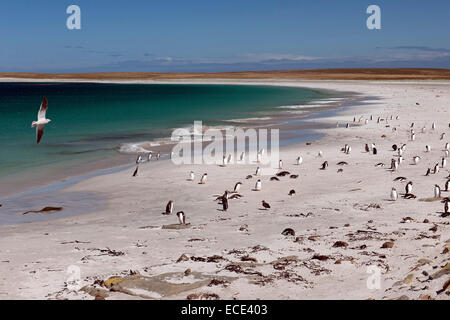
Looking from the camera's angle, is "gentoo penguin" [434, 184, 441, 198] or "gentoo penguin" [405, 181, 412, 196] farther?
"gentoo penguin" [405, 181, 412, 196]

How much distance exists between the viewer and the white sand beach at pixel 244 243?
7.99 m

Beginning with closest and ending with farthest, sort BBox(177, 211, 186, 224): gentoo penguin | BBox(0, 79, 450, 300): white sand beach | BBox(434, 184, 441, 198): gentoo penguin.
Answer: BBox(0, 79, 450, 300): white sand beach < BBox(177, 211, 186, 224): gentoo penguin < BBox(434, 184, 441, 198): gentoo penguin

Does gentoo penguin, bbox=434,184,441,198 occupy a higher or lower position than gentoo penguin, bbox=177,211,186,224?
higher

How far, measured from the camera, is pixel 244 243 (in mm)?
10484

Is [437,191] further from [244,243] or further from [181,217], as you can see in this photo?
[181,217]

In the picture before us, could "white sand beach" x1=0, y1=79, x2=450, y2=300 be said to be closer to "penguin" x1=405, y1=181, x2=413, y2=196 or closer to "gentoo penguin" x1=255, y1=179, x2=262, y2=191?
"gentoo penguin" x1=255, y1=179, x2=262, y2=191

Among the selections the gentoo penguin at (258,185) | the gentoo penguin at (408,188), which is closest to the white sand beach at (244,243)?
the gentoo penguin at (258,185)

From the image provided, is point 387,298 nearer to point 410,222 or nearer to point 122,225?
point 410,222

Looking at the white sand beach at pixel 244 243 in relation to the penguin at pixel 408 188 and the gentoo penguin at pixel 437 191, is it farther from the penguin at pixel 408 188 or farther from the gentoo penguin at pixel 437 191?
the penguin at pixel 408 188

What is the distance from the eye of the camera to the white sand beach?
315 inches

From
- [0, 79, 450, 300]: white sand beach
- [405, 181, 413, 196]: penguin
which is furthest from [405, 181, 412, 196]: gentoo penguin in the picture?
[0, 79, 450, 300]: white sand beach

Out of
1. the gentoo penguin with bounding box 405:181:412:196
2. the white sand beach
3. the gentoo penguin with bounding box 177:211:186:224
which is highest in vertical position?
the gentoo penguin with bounding box 405:181:412:196

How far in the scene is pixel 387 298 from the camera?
7.28 meters

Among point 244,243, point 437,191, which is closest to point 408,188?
point 437,191
